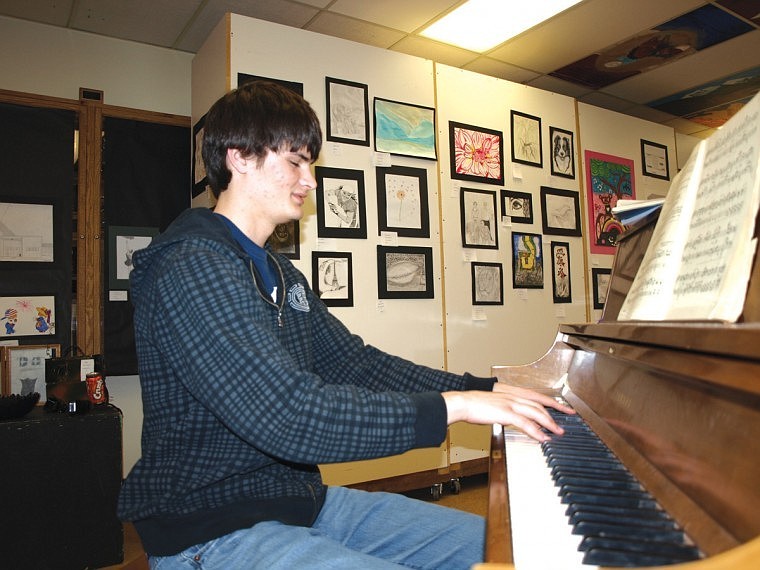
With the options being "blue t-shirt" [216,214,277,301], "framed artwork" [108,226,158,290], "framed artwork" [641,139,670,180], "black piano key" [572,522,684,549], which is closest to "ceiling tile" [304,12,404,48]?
"framed artwork" [108,226,158,290]

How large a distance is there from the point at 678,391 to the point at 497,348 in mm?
3256

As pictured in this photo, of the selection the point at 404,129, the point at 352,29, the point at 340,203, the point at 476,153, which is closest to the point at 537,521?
the point at 340,203

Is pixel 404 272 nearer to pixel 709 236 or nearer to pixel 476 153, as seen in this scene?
pixel 476 153

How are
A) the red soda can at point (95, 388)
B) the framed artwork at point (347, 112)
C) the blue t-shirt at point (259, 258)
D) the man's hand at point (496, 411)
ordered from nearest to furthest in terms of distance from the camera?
the man's hand at point (496, 411)
the blue t-shirt at point (259, 258)
the red soda can at point (95, 388)
the framed artwork at point (347, 112)

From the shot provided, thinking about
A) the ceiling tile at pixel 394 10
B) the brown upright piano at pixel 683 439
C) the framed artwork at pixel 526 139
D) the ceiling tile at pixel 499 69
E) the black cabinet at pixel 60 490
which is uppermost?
the ceiling tile at pixel 499 69

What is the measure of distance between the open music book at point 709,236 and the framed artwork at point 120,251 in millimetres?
3332

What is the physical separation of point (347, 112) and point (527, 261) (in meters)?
1.79

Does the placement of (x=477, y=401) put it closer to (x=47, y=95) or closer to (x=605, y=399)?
(x=605, y=399)

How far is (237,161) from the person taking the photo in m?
1.36

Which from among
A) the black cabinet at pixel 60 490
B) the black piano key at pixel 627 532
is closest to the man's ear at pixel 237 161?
the black piano key at pixel 627 532

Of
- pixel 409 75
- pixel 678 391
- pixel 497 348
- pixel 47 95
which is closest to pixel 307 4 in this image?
pixel 409 75

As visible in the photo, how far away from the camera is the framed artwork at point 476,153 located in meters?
3.99

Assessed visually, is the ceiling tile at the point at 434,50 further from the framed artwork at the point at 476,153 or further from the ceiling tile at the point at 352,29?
the framed artwork at the point at 476,153

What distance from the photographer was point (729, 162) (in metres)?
1.05
